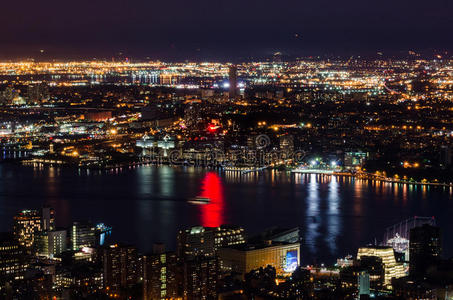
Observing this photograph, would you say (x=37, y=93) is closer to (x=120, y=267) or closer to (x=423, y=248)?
(x=120, y=267)

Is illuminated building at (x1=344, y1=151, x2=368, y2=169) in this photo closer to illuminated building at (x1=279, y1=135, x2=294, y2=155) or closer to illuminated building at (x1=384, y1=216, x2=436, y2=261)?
illuminated building at (x1=279, y1=135, x2=294, y2=155)

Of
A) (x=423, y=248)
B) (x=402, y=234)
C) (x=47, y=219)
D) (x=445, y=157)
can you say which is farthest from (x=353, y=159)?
(x=47, y=219)

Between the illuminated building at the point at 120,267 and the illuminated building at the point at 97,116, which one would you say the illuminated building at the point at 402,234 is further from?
the illuminated building at the point at 97,116

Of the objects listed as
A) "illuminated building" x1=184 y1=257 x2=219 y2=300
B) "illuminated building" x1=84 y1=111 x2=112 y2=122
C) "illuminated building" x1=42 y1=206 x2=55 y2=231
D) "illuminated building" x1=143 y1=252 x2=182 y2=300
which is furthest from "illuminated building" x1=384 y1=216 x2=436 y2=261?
"illuminated building" x1=84 y1=111 x2=112 y2=122

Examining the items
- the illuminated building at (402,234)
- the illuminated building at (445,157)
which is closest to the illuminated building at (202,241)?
the illuminated building at (402,234)

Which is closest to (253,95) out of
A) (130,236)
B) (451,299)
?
(130,236)

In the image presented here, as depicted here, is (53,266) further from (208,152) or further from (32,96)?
(32,96)
